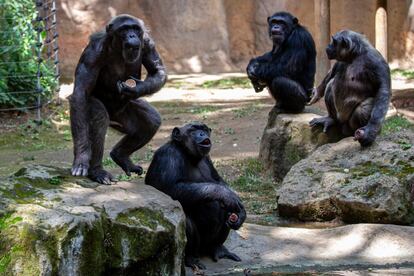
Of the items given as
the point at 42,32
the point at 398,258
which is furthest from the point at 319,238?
the point at 42,32

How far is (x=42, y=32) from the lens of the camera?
1666 centimetres

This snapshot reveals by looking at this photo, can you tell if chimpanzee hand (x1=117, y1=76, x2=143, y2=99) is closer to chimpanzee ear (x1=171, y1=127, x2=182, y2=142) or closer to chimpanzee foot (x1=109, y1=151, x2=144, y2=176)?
chimpanzee ear (x1=171, y1=127, x2=182, y2=142)

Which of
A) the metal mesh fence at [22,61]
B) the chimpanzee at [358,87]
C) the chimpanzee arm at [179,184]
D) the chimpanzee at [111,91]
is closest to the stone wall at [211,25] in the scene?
the metal mesh fence at [22,61]

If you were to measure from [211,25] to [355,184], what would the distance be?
14.1 metres

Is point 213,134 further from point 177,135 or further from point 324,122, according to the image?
point 177,135

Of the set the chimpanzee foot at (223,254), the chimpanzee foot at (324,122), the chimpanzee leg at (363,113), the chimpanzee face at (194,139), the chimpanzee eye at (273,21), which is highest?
the chimpanzee eye at (273,21)

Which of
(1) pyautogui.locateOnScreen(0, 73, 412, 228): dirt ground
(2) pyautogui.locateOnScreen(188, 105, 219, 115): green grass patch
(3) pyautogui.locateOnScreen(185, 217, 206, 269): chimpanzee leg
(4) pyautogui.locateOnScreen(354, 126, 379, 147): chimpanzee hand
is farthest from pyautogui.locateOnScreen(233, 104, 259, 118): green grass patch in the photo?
(3) pyautogui.locateOnScreen(185, 217, 206, 269): chimpanzee leg

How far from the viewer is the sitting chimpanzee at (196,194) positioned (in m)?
6.79

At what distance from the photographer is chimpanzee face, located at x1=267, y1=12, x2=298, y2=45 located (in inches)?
442

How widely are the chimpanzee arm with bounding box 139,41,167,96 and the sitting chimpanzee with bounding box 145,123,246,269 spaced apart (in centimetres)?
54

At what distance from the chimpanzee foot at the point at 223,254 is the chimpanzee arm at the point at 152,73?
5.47 feet

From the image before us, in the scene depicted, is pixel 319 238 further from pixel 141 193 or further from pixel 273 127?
pixel 273 127

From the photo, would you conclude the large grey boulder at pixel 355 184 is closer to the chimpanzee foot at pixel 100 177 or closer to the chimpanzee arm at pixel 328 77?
the chimpanzee arm at pixel 328 77

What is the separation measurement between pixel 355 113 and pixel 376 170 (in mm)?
1219
